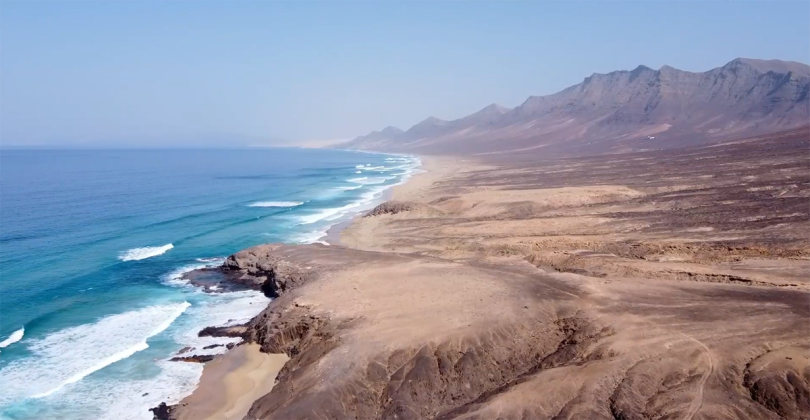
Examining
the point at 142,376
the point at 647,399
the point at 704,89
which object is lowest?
the point at 142,376

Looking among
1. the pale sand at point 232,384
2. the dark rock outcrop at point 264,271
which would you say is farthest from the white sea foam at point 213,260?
the pale sand at point 232,384

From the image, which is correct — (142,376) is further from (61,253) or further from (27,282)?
(61,253)

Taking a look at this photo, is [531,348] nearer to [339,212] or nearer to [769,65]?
[339,212]

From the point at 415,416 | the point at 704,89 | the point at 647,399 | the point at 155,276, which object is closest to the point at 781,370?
the point at 647,399

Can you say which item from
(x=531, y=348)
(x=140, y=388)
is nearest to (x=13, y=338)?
(x=140, y=388)

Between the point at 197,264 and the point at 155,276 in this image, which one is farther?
the point at 197,264

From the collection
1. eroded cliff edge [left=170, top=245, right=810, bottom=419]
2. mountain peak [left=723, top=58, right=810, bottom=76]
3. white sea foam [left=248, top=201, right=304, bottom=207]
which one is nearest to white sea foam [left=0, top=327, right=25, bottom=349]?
eroded cliff edge [left=170, top=245, right=810, bottom=419]

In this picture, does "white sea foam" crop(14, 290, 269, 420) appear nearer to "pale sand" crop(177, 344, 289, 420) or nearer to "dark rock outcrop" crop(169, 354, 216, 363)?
"dark rock outcrop" crop(169, 354, 216, 363)
